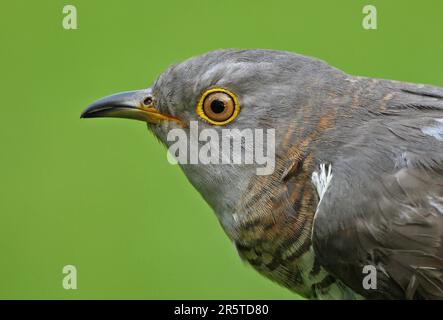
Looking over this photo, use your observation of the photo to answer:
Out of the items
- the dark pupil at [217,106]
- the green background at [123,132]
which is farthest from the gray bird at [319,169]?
the green background at [123,132]

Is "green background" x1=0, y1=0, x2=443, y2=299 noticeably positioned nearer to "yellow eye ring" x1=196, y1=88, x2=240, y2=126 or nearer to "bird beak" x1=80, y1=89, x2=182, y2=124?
"bird beak" x1=80, y1=89, x2=182, y2=124

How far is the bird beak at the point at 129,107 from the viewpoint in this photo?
5434 millimetres

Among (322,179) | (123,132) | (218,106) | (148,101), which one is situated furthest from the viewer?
(123,132)

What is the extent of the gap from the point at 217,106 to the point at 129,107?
564mm

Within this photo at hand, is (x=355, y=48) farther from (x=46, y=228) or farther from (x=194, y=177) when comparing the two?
(x=194, y=177)

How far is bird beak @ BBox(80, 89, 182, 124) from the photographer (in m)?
5.43

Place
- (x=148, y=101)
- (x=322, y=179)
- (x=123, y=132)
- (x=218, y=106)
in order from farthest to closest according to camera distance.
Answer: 1. (x=123, y=132)
2. (x=148, y=101)
3. (x=218, y=106)
4. (x=322, y=179)

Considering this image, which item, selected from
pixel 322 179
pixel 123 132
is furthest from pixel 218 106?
pixel 123 132

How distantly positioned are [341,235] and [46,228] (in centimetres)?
393

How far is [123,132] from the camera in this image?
28.5 ft

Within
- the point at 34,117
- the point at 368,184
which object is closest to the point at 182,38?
the point at 34,117

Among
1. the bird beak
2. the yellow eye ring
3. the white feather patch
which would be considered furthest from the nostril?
the white feather patch

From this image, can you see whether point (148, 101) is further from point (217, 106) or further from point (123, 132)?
point (123, 132)

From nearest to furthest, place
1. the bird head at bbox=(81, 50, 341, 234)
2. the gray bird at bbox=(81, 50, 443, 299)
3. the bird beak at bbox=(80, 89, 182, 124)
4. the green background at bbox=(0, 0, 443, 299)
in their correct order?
1. the gray bird at bbox=(81, 50, 443, 299)
2. the bird head at bbox=(81, 50, 341, 234)
3. the bird beak at bbox=(80, 89, 182, 124)
4. the green background at bbox=(0, 0, 443, 299)
